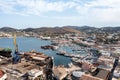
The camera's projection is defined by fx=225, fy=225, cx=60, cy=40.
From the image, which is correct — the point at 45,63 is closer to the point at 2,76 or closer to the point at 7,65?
the point at 7,65

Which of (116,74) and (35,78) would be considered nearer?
(35,78)

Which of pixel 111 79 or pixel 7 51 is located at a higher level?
pixel 7 51

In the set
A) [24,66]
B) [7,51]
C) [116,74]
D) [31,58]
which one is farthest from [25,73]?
[116,74]

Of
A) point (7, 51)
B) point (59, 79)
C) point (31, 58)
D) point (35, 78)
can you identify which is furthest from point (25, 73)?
point (7, 51)

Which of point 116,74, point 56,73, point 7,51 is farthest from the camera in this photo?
point 7,51

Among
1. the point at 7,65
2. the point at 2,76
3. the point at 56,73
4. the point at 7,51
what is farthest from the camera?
the point at 7,51

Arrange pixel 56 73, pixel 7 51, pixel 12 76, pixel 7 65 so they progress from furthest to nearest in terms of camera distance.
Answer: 1. pixel 7 51
2. pixel 56 73
3. pixel 7 65
4. pixel 12 76

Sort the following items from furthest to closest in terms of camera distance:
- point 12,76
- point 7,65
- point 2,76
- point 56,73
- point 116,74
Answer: point 116,74 < point 56,73 < point 7,65 < point 12,76 < point 2,76

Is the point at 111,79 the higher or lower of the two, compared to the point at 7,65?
lower

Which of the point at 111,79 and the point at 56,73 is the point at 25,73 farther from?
the point at 111,79
